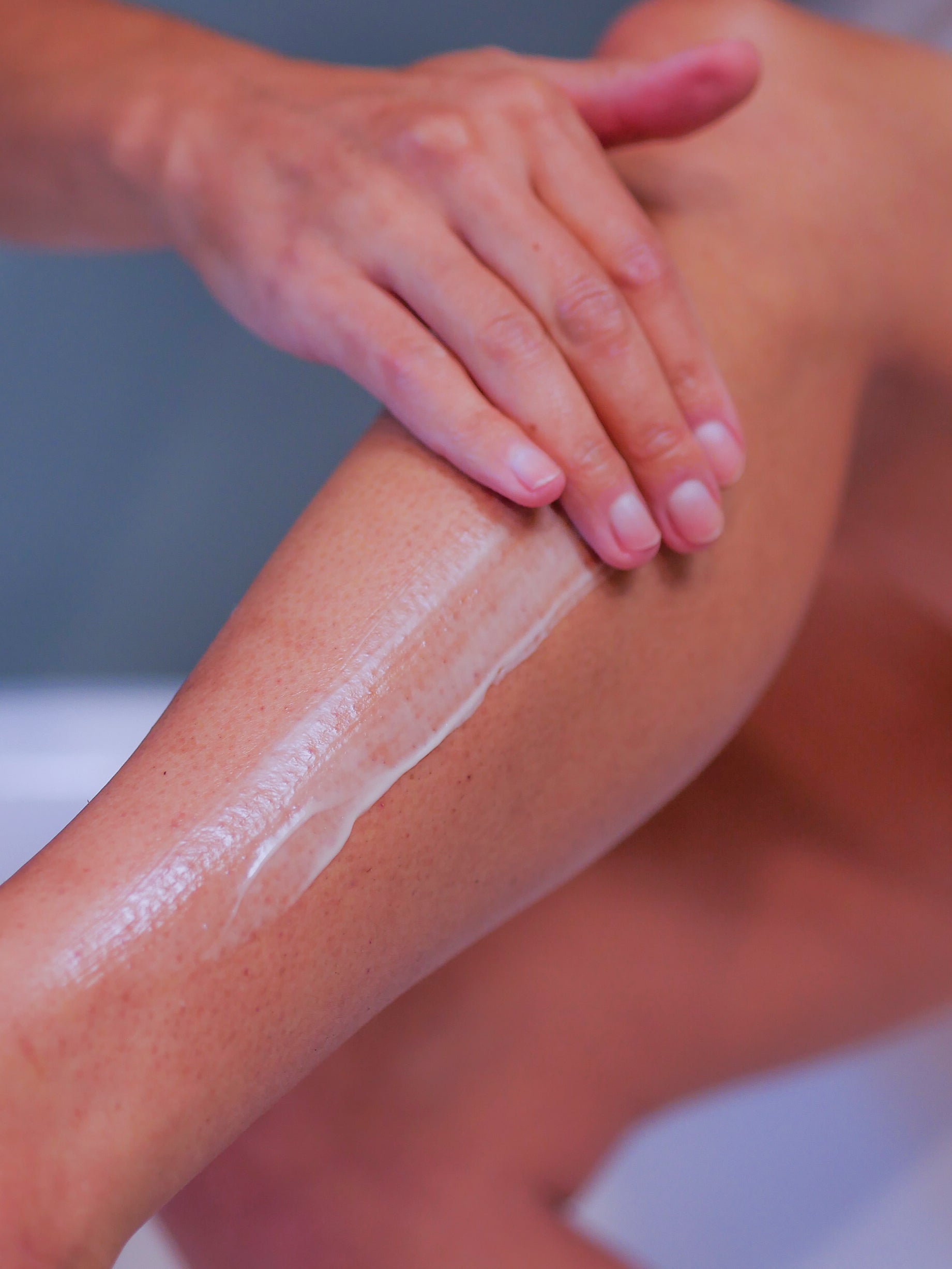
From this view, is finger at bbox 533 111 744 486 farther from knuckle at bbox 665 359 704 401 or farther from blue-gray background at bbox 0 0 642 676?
blue-gray background at bbox 0 0 642 676

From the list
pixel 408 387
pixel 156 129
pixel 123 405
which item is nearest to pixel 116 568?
pixel 123 405

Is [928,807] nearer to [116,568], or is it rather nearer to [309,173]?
[309,173]

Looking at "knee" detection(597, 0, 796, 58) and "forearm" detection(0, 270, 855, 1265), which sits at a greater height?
"knee" detection(597, 0, 796, 58)

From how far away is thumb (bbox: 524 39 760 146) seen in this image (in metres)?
0.54

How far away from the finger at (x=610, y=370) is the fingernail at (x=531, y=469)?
15mm

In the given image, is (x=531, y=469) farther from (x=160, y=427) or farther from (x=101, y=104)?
(x=160, y=427)

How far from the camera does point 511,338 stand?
51 cm

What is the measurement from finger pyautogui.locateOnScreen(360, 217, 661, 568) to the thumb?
11 centimetres

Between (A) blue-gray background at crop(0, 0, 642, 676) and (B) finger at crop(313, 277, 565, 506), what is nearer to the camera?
(B) finger at crop(313, 277, 565, 506)

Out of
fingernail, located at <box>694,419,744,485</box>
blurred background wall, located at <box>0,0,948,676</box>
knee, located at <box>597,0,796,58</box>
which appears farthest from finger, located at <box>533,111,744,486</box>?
blurred background wall, located at <box>0,0,948,676</box>

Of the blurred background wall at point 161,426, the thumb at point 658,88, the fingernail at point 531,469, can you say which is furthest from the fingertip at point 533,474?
the blurred background wall at point 161,426

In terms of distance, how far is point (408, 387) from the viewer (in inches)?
20.4

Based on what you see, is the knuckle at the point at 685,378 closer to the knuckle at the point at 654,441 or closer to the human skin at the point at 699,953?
the knuckle at the point at 654,441

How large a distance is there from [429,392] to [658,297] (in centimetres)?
11
